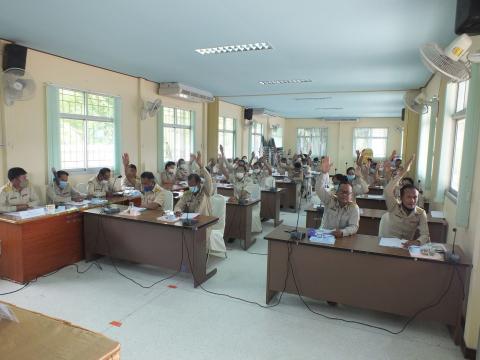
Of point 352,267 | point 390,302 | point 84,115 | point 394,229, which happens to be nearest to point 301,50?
point 394,229

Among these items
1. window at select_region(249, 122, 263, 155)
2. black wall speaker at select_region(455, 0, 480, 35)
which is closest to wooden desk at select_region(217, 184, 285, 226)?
black wall speaker at select_region(455, 0, 480, 35)

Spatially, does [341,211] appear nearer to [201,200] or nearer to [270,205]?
[201,200]

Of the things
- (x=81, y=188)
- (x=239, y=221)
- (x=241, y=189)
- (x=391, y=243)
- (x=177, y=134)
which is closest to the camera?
(x=391, y=243)

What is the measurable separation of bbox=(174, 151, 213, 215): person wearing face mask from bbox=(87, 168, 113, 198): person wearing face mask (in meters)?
1.95

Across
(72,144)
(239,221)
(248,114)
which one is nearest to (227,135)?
(248,114)

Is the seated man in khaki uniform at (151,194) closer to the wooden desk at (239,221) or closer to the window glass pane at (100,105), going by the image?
the wooden desk at (239,221)

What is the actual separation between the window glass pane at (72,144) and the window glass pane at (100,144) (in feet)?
0.48

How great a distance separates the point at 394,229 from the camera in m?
3.57

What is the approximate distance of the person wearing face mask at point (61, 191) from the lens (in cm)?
519

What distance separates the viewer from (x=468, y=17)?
222 cm

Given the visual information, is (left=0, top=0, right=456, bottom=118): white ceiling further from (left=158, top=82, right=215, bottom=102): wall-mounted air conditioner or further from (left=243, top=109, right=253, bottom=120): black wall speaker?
(left=243, top=109, right=253, bottom=120): black wall speaker

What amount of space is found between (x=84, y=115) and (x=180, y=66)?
2.01 metres

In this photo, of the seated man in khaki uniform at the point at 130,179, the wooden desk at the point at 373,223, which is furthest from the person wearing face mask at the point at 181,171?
the wooden desk at the point at 373,223

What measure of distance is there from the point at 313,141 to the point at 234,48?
13868 mm
